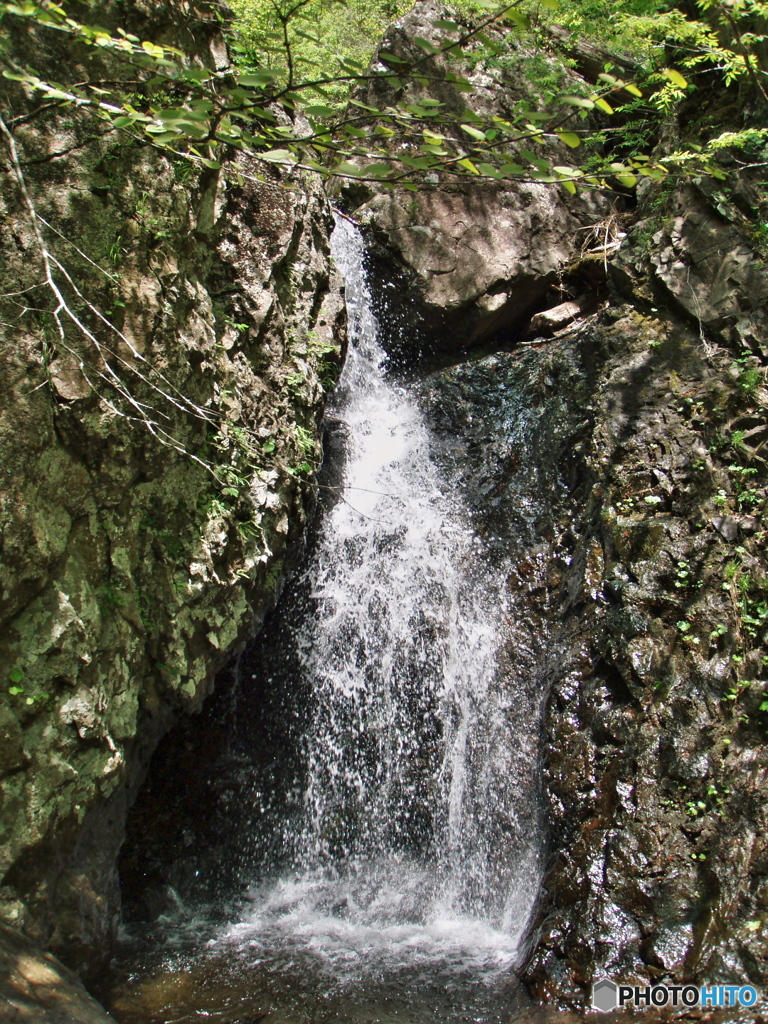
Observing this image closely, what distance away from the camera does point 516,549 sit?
6.34 meters

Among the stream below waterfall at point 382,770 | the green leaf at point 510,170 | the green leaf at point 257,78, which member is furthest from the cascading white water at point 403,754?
the green leaf at point 257,78

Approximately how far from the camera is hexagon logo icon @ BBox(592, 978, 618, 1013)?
3.58m

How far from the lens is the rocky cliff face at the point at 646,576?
3.85 metres

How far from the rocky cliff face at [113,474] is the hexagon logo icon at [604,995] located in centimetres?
294

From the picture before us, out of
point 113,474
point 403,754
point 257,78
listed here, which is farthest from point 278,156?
point 403,754

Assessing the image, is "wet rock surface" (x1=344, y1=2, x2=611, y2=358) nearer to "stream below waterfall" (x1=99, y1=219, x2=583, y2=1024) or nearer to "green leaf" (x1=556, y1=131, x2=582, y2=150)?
"stream below waterfall" (x1=99, y1=219, x2=583, y2=1024)

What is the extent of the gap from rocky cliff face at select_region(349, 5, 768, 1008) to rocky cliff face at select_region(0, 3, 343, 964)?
8.66ft

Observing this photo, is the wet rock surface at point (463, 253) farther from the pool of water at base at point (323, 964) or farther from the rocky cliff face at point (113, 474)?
the pool of water at base at point (323, 964)

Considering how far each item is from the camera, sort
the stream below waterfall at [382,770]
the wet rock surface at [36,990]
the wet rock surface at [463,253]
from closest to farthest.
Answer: the wet rock surface at [36,990] < the stream below waterfall at [382,770] < the wet rock surface at [463,253]

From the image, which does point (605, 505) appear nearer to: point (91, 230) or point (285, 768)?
point (285, 768)

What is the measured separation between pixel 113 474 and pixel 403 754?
337cm

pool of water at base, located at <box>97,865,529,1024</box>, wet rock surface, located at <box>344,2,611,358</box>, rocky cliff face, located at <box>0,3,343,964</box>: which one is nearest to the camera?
rocky cliff face, located at <box>0,3,343,964</box>

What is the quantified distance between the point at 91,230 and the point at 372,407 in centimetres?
445

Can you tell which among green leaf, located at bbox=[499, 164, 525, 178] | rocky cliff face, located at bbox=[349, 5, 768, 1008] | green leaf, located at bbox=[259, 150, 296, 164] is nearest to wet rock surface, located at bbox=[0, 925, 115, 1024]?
rocky cliff face, located at bbox=[349, 5, 768, 1008]
